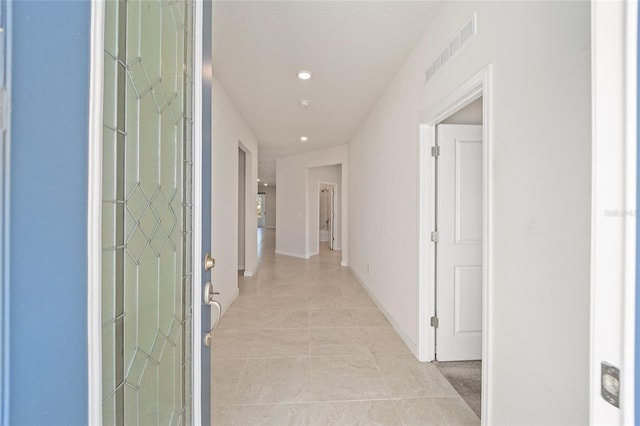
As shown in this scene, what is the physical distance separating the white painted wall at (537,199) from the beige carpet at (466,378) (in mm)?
513

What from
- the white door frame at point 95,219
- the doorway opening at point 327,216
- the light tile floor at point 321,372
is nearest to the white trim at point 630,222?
the white door frame at point 95,219

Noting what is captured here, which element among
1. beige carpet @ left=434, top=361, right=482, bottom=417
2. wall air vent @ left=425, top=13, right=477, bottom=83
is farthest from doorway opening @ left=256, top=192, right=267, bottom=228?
wall air vent @ left=425, top=13, right=477, bottom=83

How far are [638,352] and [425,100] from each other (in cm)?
212

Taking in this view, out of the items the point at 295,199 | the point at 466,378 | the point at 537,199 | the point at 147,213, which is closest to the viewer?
the point at 147,213

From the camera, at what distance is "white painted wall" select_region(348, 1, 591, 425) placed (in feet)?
3.35

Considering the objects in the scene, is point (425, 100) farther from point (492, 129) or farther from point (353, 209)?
point (353, 209)

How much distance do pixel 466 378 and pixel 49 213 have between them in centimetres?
266

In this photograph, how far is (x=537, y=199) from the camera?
1.19m

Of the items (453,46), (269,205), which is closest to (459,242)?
(453,46)

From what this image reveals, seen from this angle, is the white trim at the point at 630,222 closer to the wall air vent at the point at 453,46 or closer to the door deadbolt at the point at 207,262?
the door deadbolt at the point at 207,262

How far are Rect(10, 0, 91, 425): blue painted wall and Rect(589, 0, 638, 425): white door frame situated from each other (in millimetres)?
897

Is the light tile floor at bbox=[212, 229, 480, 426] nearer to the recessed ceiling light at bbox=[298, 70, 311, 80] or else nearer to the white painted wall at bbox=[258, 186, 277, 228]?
the recessed ceiling light at bbox=[298, 70, 311, 80]

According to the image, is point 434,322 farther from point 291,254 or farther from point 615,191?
point 291,254

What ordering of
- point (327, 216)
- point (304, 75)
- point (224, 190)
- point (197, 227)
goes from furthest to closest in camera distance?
1. point (327, 216)
2. point (224, 190)
3. point (304, 75)
4. point (197, 227)
